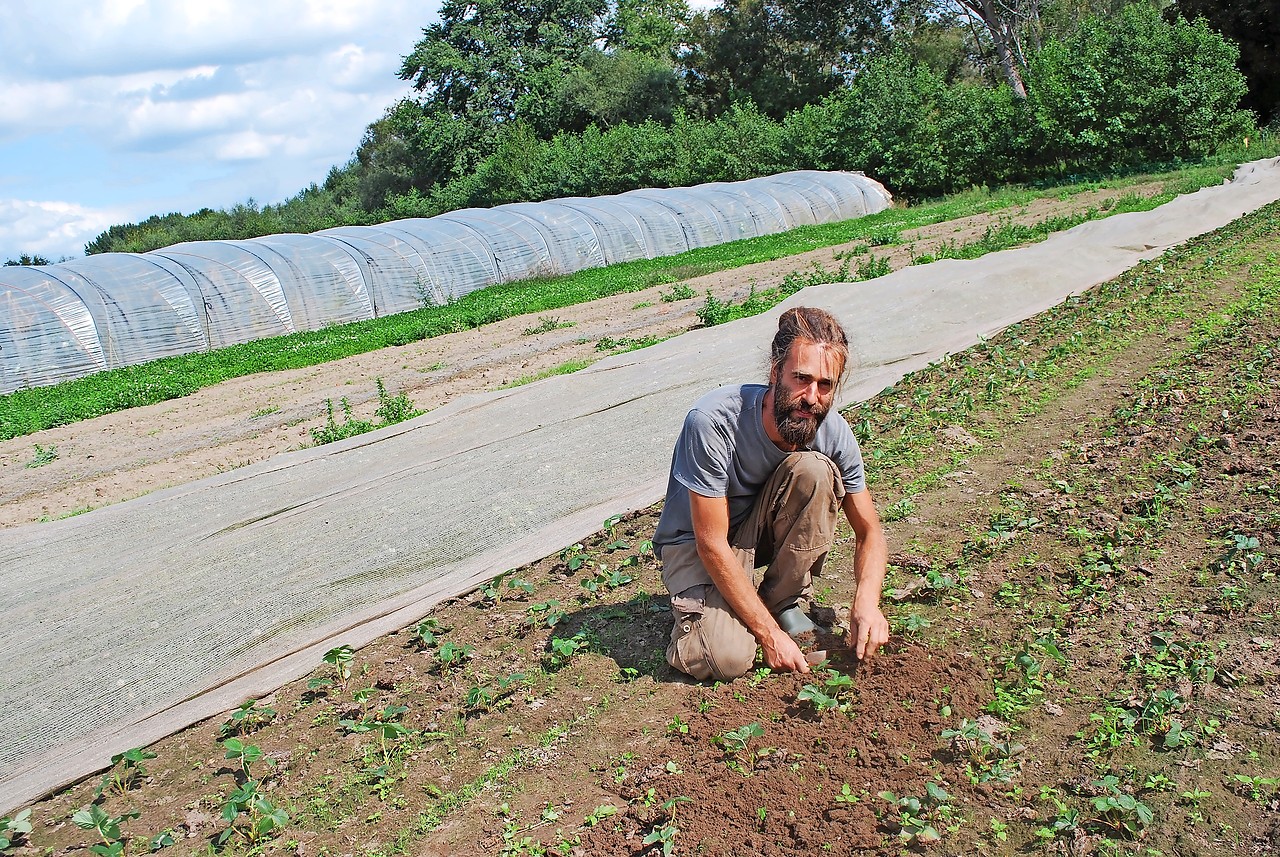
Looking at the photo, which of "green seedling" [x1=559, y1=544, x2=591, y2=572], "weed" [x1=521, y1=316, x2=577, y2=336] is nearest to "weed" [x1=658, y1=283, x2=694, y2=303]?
"weed" [x1=521, y1=316, x2=577, y2=336]

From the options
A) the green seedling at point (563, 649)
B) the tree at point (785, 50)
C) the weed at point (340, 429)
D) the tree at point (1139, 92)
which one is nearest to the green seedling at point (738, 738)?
the green seedling at point (563, 649)

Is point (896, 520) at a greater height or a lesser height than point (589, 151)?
lesser

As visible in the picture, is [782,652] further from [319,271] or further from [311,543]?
[319,271]

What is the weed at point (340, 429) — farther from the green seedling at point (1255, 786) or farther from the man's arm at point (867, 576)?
the green seedling at point (1255, 786)

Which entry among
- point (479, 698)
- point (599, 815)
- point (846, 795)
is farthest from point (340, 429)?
point (846, 795)

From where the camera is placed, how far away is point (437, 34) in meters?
37.6

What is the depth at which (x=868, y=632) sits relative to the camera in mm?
3041

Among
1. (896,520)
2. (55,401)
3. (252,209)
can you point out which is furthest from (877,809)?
(252,209)

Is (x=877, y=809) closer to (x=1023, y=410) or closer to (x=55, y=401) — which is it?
(x=1023, y=410)

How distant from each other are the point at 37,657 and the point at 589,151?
81.4ft

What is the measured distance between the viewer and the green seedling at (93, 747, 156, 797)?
3.13 metres

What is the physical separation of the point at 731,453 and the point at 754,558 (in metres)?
0.47

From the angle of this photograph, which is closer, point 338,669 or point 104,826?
point 104,826

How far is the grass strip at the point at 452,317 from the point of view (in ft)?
35.0
